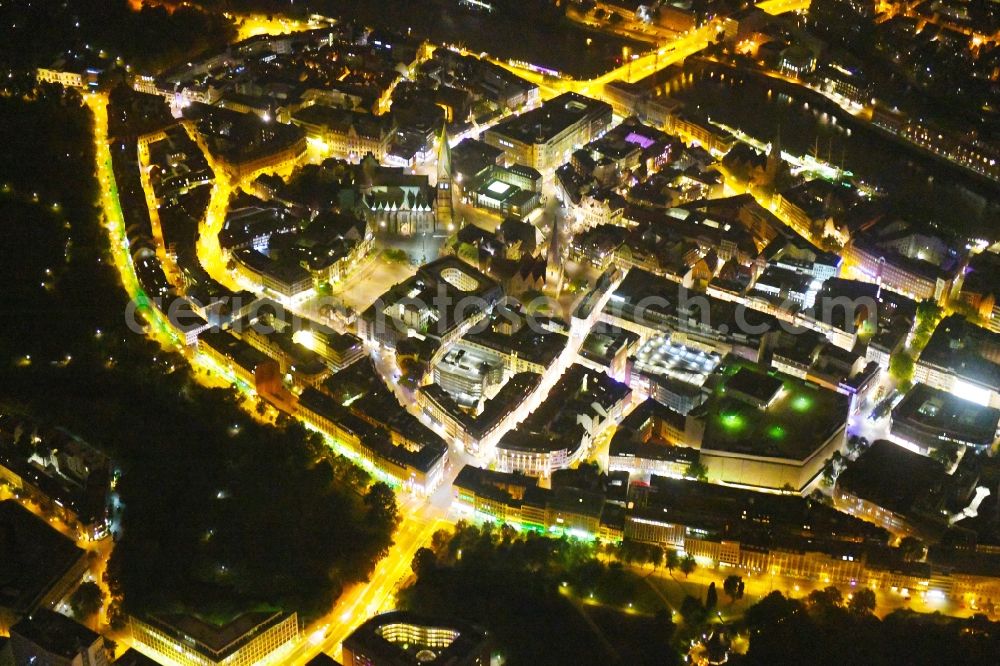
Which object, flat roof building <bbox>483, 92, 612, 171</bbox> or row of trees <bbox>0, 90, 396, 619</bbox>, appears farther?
flat roof building <bbox>483, 92, 612, 171</bbox>

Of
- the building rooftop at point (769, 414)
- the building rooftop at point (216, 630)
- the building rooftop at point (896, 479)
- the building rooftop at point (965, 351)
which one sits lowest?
the building rooftop at point (216, 630)

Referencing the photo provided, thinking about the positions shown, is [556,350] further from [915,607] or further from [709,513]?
[915,607]

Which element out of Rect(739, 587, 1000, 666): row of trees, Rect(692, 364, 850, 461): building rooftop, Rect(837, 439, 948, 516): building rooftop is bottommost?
Rect(739, 587, 1000, 666): row of trees

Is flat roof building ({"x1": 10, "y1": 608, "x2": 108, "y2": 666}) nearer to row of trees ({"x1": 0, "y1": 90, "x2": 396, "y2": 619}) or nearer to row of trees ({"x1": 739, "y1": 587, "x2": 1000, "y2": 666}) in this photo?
row of trees ({"x1": 0, "y1": 90, "x2": 396, "y2": 619})

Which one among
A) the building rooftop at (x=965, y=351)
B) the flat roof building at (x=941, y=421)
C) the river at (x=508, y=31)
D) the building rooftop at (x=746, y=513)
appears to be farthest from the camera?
the river at (x=508, y=31)

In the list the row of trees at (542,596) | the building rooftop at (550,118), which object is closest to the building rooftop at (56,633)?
the row of trees at (542,596)

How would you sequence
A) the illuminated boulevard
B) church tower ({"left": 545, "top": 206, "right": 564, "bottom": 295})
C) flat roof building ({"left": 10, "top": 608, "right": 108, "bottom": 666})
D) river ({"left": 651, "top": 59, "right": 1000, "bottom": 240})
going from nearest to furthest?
flat roof building ({"left": 10, "top": 608, "right": 108, "bottom": 666}) → the illuminated boulevard → church tower ({"left": 545, "top": 206, "right": 564, "bottom": 295}) → river ({"left": 651, "top": 59, "right": 1000, "bottom": 240})

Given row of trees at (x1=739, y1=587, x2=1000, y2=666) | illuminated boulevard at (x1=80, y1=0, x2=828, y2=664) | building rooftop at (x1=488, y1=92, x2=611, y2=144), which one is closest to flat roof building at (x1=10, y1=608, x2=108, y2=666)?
illuminated boulevard at (x1=80, y1=0, x2=828, y2=664)

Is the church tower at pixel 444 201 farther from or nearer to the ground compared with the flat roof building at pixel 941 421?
farther from the ground

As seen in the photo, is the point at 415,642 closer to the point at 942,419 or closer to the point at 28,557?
the point at 28,557

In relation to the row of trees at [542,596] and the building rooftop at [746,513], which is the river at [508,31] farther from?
the row of trees at [542,596]

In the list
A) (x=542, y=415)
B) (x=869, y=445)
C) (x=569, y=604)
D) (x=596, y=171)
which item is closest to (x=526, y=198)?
(x=596, y=171)
